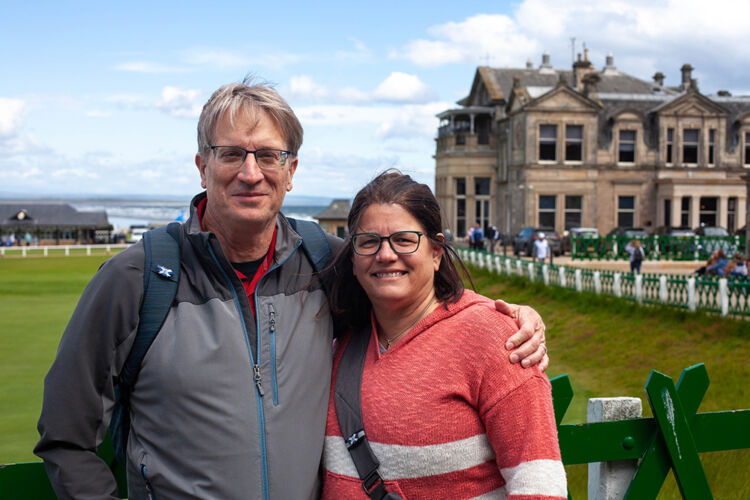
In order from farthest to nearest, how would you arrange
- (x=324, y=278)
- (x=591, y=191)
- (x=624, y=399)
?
1. (x=591, y=191)
2. (x=624, y=399)
3. (x=324, y=278)

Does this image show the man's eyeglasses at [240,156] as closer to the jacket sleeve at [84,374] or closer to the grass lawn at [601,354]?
the jacket sleeve at [84,374]

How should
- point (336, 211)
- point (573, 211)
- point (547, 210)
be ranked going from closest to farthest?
point (547, 210) < point (573, 211) < point (336, 211)

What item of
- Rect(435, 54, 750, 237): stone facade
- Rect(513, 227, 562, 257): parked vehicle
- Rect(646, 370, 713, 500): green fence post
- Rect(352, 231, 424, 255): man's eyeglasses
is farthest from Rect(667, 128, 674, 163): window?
Rect(352, 231, 424, 255): man's eyeglasses

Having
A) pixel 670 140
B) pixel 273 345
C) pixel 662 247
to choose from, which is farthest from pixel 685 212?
pixel 273 345

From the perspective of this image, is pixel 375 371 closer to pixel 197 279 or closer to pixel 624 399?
pixel 197 279

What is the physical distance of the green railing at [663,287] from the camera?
14.2 metres

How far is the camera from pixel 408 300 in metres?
2.94

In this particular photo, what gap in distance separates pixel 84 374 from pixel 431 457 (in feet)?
3.96

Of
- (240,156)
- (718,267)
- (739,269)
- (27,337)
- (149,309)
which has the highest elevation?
(240,156)

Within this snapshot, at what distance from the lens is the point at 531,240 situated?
111 feet

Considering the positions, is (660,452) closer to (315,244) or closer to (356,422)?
(356,422)

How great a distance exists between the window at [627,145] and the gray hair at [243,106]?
3932 centimetres

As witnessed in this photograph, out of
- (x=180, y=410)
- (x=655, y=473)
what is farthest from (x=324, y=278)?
(x=655, y=473)

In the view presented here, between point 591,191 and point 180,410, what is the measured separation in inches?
1530
